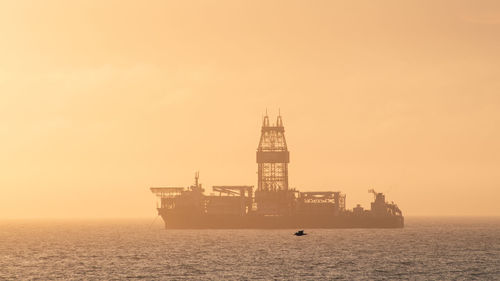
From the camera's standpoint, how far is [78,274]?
3740 inches

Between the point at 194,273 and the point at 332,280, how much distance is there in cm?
1705

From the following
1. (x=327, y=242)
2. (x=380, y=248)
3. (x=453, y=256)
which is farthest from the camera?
(x=327, y=242)

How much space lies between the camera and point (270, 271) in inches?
3730

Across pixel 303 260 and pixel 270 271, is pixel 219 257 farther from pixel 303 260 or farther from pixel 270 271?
pixel 270 271

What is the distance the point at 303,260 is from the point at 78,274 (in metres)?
32.0

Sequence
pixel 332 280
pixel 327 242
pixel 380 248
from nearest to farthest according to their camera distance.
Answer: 1. pixel 332 280
2. pixel 380 248
3. pixel 327 242

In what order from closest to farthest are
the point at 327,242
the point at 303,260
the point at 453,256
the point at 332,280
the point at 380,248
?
the point at 332,280, the point at 303,260, the point at 453,256, the point at 380,248, the point at 327,242

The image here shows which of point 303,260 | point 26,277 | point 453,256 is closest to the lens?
point 26,277

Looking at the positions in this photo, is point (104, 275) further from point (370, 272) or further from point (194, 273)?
point (370, 272)

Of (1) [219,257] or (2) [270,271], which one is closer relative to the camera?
(2) [270,271]

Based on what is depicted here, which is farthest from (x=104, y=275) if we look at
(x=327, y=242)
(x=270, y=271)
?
(x=327, y=242)

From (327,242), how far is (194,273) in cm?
6793

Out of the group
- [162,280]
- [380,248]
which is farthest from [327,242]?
[162,280]

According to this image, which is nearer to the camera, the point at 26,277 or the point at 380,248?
the point at 26,277
